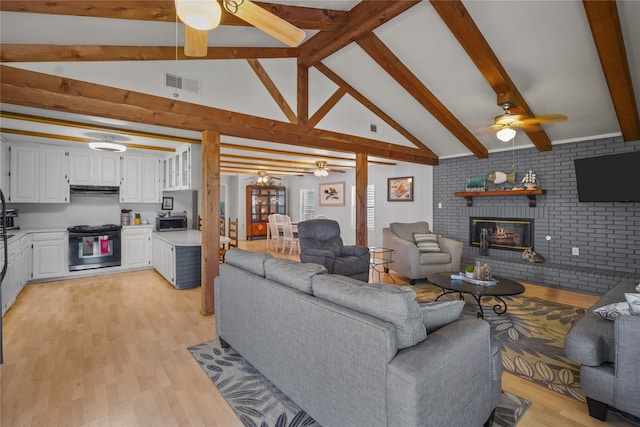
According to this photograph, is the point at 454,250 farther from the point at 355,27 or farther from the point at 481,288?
the point at 355,27

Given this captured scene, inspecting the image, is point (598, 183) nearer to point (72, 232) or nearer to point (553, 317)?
point (553, 317)

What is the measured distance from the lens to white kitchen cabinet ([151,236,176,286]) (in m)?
4.55

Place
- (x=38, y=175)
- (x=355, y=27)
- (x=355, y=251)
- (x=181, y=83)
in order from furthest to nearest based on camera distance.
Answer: (x=38, y=175) < (x=355, y=251) < (x=181, y=83) < (x=355, y=27)

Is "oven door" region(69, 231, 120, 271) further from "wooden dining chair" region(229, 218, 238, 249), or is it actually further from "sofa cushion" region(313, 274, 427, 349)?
"sofa cushion" region(313, 274, 427, 349)

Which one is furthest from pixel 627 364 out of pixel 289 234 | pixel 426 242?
pixel 289 234

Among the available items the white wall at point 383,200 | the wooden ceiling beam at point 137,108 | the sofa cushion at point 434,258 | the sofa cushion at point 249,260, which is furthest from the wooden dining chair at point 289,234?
the sofa cushion at point 249,260

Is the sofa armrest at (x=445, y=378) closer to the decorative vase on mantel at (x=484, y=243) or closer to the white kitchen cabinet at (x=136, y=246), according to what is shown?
the decorative vase on mantel at (x=484, y=243)

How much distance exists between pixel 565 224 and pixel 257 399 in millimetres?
5386

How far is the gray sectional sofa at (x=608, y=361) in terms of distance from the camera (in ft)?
5.53

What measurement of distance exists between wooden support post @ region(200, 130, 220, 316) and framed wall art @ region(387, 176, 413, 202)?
5210 mm

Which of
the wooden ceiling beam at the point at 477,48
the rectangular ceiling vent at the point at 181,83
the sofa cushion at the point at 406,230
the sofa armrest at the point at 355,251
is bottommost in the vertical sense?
the sofa armrest at the point at 355,251

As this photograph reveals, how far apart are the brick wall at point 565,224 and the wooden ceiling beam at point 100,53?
486 centimetres

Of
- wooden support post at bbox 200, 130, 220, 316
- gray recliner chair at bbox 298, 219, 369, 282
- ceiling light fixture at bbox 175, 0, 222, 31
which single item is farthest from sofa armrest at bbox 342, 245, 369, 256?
ceiling light fixture at bbox 175, 0, 222, 31

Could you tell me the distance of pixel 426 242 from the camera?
521 cm
